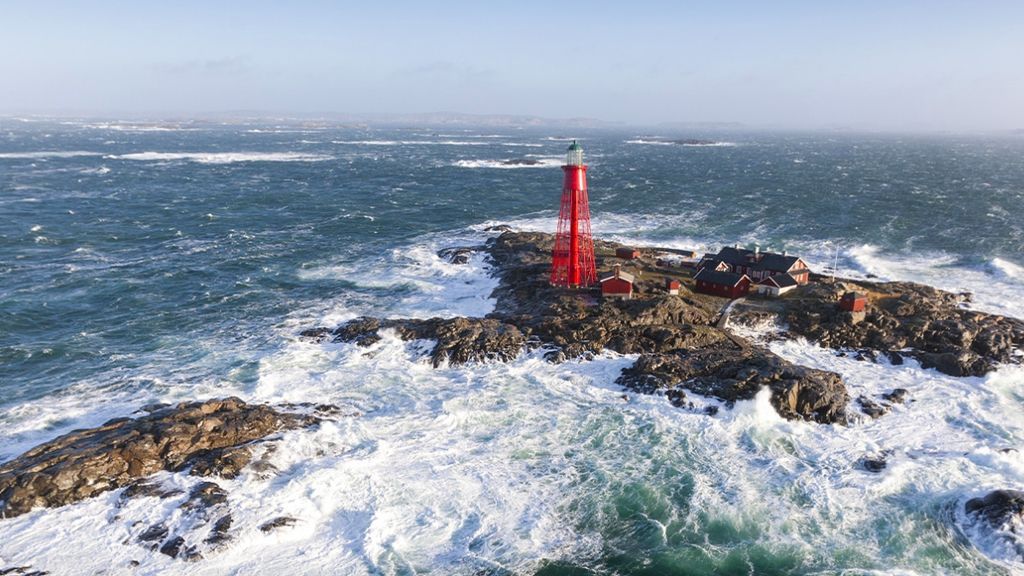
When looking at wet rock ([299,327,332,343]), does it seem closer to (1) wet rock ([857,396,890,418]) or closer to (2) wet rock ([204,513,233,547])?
(2) wet rock ([204,513,233,547])

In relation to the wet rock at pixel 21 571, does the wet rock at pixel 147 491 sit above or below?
above

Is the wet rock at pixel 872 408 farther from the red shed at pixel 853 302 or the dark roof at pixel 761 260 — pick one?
the dark roof at pixel 761 260

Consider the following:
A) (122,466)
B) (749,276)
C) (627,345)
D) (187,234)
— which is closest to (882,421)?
(627,345)

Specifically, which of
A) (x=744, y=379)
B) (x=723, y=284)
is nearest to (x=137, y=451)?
→ (x=744, y=379)

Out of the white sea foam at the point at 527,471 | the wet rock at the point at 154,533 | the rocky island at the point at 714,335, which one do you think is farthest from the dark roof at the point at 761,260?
the wet rock at the point at 154,533

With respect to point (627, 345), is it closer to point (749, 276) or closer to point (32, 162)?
point (749, 276)

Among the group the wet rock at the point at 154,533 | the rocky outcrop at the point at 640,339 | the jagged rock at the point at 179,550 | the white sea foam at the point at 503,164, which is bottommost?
the jagged rock at the point at 179,550

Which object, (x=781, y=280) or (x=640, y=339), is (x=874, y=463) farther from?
Answer: (x=781, y=280)
